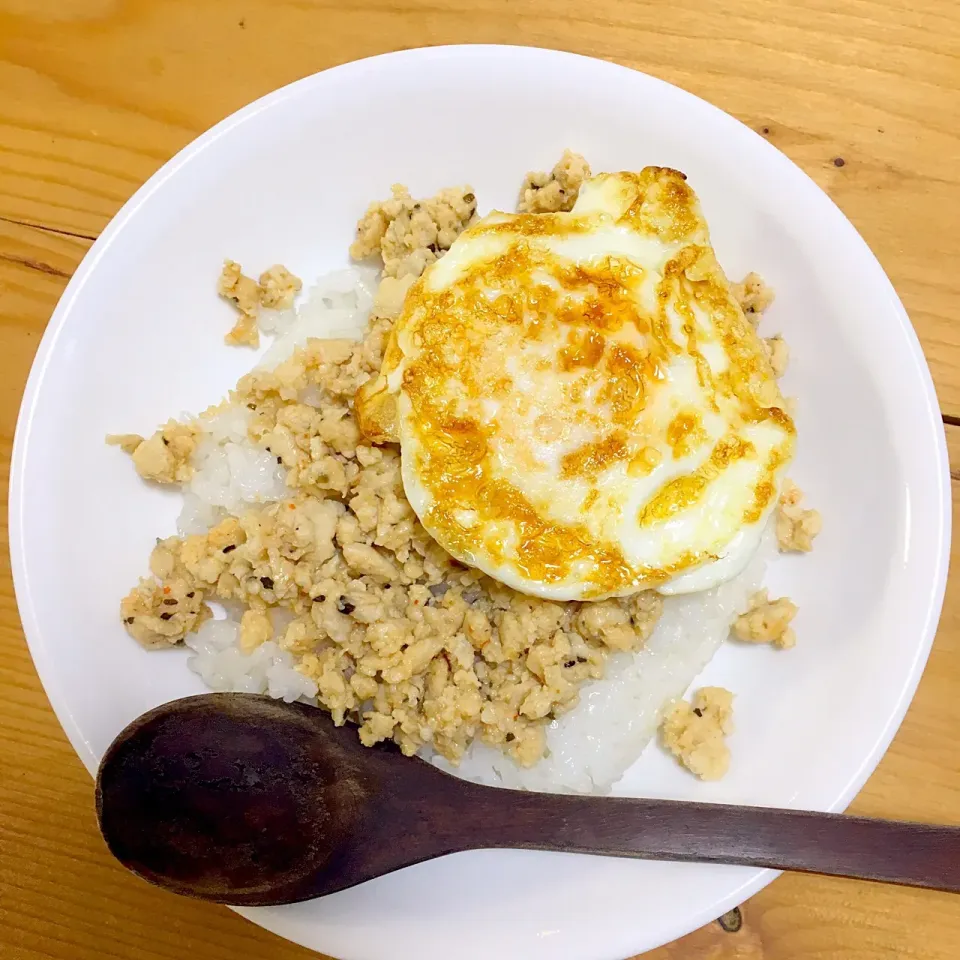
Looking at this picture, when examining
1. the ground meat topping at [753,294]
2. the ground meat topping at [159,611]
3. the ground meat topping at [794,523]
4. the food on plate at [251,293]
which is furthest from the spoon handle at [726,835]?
the food on plate at [251,293]

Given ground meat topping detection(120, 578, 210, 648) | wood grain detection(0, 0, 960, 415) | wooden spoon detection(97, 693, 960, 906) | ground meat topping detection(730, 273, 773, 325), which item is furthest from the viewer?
wood grain detection(0, 0, 960, 415)

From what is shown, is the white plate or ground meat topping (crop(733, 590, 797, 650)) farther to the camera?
ground meat topping (crop(733, 590, 797, 650))

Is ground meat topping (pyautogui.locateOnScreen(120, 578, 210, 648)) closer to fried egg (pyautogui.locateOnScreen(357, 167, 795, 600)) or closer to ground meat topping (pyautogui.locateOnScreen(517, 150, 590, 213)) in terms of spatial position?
fried egg (pyautogui.locateOnScreen(357, 167, 795, 600))

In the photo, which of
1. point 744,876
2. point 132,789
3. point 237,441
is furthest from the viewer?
point 237,441

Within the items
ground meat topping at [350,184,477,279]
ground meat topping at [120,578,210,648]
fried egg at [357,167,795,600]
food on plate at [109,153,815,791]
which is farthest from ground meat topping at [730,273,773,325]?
ground meat topping at [120,578,210,648]

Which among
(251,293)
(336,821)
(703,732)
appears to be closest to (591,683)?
(703,732)

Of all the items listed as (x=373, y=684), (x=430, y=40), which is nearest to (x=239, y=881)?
(x=373, y=684)

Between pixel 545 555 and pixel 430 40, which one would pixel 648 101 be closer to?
pixel 430 40
